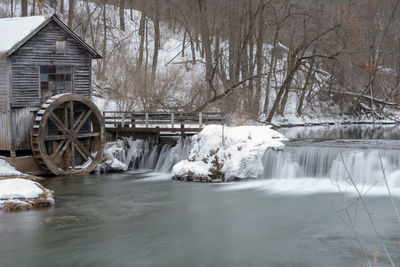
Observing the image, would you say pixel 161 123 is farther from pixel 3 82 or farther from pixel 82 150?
pixel 3 82

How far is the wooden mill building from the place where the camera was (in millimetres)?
17500

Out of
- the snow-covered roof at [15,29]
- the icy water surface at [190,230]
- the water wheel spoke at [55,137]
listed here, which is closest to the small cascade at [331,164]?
the icy water surface at [190,230]

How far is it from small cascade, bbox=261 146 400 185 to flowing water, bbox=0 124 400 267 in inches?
1.3

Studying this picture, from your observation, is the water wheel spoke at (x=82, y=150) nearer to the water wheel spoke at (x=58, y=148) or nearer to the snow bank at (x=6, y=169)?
the water wheel spoke at (x=58, y=148)

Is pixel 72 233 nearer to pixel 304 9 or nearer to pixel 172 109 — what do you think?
pixel 172 109

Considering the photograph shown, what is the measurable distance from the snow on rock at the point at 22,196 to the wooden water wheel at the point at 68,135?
459 centimetres

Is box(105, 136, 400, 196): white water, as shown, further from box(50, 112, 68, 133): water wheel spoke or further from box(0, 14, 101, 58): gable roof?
box(0, 14, 101, 58): gable roof

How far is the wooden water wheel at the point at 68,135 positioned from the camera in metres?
17.6

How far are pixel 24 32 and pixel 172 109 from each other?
8.49m

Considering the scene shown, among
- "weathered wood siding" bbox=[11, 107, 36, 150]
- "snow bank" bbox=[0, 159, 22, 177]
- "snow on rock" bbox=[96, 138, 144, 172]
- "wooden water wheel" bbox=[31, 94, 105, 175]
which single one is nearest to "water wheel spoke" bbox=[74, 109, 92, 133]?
"wooden water wheel" bbox=[31, 94, 105, 175]

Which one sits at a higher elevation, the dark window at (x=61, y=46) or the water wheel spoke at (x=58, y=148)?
the dark window at (x=61, y=46)

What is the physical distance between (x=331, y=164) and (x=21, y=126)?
10.5m

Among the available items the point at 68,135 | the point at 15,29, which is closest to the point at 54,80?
the point at 68,135

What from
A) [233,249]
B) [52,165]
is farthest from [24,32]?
[233,249]
